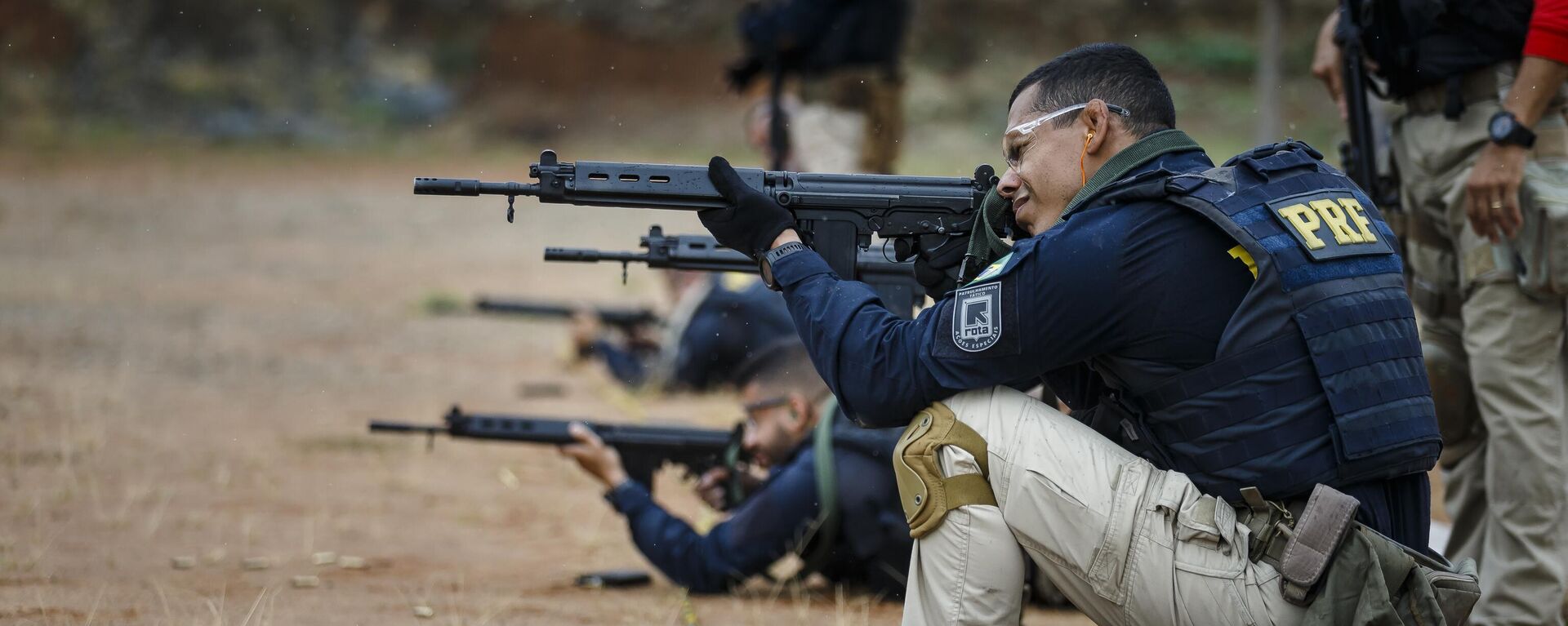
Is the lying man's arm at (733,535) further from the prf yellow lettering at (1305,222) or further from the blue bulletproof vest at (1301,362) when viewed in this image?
the prf yellow lettering at (1305,222)

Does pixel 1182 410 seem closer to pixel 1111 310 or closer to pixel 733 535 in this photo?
pixel 1111 310

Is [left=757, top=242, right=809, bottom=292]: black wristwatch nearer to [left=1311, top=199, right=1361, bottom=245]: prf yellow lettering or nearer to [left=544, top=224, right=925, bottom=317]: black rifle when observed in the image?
[left=544, top=224, right=925, bottom=317]: black rifle

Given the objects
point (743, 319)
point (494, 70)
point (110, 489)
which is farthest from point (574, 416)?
point (494, 70)

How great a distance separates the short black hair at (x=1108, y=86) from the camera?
279 centimetres

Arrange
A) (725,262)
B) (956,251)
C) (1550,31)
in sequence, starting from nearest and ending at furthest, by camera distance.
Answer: (956,251) < (1550,31) < (725,262)

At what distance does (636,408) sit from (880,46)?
278 cm

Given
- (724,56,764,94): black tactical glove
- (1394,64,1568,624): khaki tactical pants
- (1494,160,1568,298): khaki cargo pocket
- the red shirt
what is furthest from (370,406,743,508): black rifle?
(724,56,764,94): black tactical glove

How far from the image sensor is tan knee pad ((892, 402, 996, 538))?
2623 mm

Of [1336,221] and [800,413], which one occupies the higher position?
[1336,221]

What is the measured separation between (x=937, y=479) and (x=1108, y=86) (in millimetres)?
841

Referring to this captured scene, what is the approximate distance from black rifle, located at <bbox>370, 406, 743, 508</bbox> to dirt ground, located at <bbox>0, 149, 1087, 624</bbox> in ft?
1.28

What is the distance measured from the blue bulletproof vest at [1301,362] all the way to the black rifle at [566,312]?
20.4 feet

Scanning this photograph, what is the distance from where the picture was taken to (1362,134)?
411cm

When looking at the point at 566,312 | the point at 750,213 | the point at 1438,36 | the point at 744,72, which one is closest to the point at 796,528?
the point at 750,213
